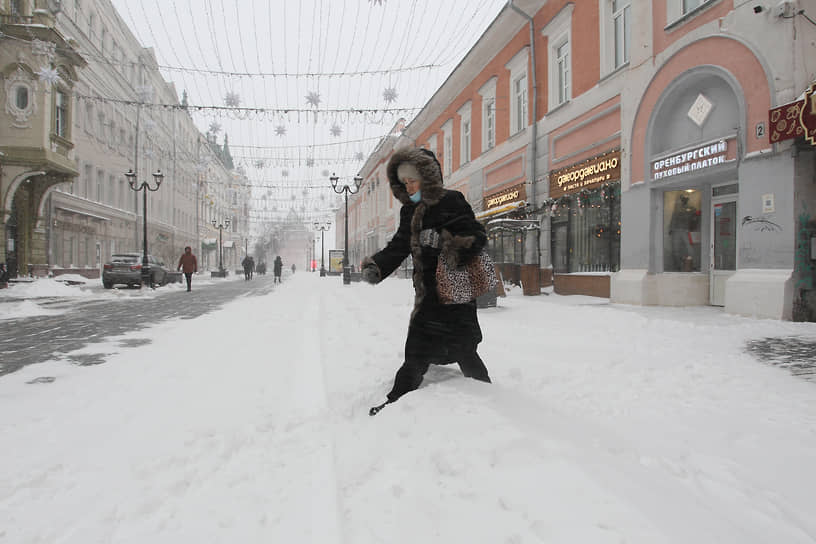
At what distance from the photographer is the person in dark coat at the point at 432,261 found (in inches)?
101

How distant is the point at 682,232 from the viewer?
8.82 meters

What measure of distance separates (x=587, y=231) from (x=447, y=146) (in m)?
11.2

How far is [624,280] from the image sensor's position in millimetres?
9164

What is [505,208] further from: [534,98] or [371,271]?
[371,271]

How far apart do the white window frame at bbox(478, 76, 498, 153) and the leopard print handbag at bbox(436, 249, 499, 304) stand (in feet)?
46.8

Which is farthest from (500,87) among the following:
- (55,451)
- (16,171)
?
(16,171)

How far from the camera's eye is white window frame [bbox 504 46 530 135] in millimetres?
13633

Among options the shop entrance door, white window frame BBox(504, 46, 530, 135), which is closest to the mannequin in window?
the shop entrance door

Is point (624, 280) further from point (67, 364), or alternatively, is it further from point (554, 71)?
point (67, 364)

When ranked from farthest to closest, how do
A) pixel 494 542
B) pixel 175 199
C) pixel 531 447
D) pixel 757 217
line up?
pixel 175 199 < pixel 757 217 < pixel 531 447 < pixel 494 542

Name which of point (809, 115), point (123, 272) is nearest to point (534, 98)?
point (809, 115)

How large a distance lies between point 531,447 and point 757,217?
7.07 meters

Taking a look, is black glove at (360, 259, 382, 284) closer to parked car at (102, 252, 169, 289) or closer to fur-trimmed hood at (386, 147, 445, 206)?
fur-trimmed hood at (386, 147, 445, 206)

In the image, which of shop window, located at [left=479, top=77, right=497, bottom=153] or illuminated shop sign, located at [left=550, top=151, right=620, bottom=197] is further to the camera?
shop window, located at [left=479, top=77, right=497, bottom=153]
